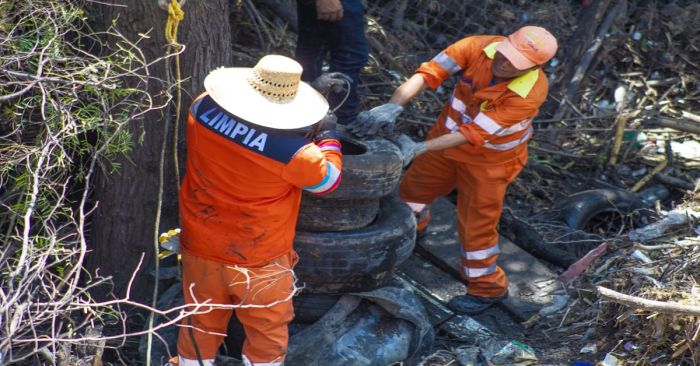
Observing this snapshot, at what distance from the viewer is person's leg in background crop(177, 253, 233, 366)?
422 cm

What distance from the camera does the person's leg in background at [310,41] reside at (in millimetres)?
5793

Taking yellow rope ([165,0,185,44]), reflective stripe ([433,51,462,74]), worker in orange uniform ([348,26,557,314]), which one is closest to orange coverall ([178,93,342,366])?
yellow rope ([165,0,185,44])

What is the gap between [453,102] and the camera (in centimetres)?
554

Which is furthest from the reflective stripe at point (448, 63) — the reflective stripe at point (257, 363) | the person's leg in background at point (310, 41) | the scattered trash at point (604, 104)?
the scattered trash at point (604, 104)

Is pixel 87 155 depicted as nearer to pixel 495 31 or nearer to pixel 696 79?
pixel 495 31

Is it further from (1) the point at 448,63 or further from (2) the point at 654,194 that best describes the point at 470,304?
(2) the point at 654,194

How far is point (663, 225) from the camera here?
5.68m

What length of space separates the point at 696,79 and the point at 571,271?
332cm

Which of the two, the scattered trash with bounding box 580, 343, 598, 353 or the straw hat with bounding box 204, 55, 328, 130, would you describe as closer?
the straw hat with bounding box 204, 55, 328, 130

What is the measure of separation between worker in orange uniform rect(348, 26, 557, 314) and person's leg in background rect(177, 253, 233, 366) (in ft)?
3.83

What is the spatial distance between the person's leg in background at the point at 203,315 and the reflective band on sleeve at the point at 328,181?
1.94 feet

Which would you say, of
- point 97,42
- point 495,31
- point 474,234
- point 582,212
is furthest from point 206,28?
point 495,31

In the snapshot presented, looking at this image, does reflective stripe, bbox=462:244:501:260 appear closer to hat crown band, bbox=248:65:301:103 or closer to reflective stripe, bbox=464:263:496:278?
reflective stripe, bbox=464:263:496:278

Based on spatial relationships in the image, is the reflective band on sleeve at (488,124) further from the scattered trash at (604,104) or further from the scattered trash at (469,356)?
the scattered trash at (604,104)
